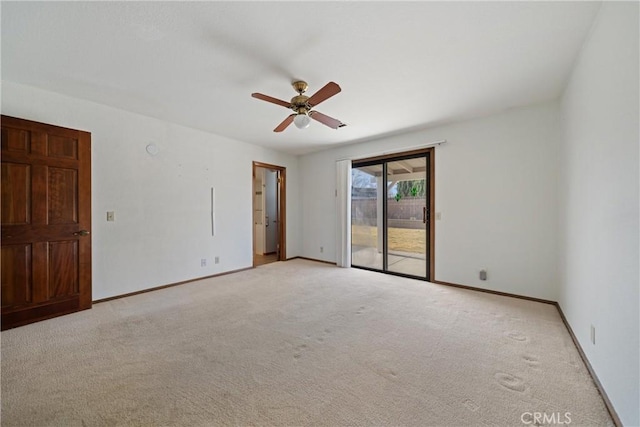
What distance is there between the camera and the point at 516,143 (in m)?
3.22

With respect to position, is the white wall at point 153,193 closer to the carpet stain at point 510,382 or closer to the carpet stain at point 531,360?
the carpet stain at point 510,382

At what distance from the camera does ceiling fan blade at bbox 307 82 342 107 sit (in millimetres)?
1975

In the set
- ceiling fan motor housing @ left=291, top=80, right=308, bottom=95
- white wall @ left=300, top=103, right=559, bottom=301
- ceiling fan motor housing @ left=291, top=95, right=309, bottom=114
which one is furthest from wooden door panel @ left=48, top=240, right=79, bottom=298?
white wall @ left=300, top=103, right=559, bottom=301

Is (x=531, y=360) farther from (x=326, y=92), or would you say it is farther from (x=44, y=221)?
(x=44, y=221)

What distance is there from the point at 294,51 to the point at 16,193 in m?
3.09

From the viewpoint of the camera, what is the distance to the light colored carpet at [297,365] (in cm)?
142

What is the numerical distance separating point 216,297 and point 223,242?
1381 millimetres

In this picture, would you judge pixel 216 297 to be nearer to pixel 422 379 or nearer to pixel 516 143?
pixel 422 379

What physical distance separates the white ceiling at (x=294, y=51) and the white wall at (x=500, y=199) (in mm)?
440

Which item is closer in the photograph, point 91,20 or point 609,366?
point 609,366

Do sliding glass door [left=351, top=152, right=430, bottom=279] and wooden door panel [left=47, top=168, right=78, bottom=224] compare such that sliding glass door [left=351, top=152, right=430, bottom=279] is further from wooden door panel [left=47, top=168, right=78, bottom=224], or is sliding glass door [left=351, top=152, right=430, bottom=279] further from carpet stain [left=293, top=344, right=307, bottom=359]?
wooden door panel [left=47, top=168, right=78, bottom=224]

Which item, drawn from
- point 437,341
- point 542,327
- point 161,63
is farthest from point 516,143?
point 161,63

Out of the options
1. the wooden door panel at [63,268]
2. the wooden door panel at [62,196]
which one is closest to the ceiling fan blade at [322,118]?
the wooden door panel at [62,196]

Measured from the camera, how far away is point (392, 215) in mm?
4484
